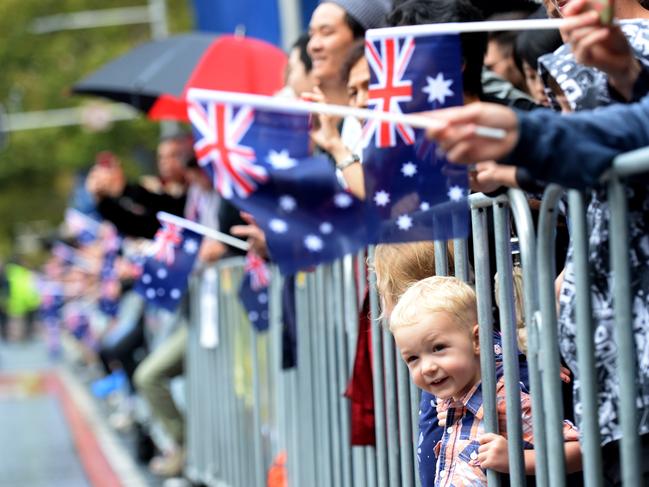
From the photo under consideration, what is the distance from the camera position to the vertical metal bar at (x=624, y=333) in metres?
2.89

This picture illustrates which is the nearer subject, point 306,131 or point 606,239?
point 606,239

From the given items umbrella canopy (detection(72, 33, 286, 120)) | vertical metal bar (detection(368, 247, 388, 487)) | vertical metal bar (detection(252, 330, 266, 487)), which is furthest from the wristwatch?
umbrella canopy (detection(72, 33, 286, 120))

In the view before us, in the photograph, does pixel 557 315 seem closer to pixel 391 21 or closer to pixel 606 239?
pixel 606 239

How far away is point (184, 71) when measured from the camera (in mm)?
9180

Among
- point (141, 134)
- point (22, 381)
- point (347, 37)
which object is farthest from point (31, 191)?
point (347, 37)

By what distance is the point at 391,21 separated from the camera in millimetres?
5059

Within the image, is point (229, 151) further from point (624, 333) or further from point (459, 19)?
point (459, 19)

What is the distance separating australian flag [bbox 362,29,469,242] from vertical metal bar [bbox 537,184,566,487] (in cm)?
22

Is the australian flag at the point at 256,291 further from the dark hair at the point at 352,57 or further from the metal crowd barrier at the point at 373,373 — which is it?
the dark hair at the point at 352,57

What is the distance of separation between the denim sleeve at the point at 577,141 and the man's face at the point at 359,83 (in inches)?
92.8

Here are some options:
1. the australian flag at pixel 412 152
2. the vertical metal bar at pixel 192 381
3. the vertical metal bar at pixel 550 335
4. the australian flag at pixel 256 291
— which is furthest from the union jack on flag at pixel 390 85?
the vertical metal bar at pixel 192 381

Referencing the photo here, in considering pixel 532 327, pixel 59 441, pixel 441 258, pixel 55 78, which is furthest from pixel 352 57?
pixel 55 78

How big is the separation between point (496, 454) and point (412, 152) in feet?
2.54

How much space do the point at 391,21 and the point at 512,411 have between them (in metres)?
1.72
